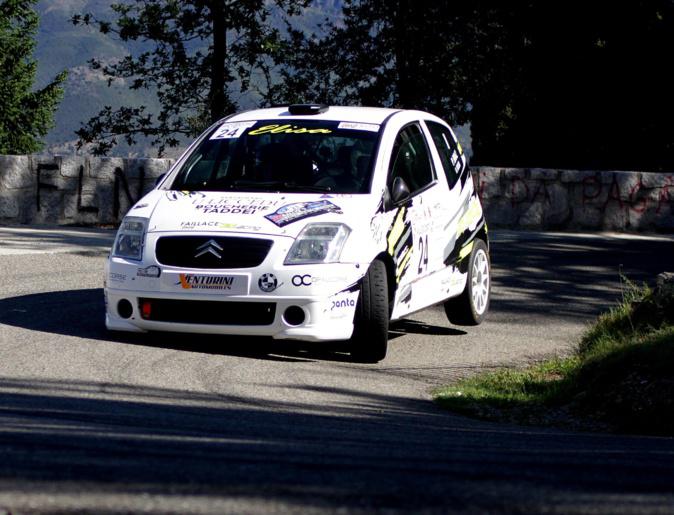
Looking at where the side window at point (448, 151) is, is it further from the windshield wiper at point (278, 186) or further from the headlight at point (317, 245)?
the headlight at point (317, 245)

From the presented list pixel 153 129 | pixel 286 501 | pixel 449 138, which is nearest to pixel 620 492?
pixel 286 501

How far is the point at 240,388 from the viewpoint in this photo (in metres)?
7.63

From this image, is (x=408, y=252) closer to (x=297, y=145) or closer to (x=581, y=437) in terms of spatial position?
(x=297, y=145)

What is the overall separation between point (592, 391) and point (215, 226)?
8.84ft

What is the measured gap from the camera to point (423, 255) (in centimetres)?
970

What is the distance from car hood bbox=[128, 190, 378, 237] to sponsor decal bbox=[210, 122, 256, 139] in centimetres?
100

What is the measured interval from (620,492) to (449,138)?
7.36 m

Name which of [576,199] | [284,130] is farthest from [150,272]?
[576,199]

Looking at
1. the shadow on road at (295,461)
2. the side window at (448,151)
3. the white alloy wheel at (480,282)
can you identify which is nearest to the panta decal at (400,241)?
the side window at (448,151)

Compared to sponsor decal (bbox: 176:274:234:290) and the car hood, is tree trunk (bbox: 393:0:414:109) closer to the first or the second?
the car hood

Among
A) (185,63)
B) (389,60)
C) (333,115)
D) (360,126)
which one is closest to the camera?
(360,126)

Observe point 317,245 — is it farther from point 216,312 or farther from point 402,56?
point 402,56

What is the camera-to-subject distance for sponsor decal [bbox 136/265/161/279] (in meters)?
8.67

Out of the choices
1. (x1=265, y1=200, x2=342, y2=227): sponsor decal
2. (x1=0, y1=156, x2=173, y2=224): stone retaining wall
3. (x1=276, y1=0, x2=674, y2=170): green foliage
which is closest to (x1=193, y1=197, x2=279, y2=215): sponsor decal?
(x1=265, y1=200, x2=342, y2=227): sponsor decal
